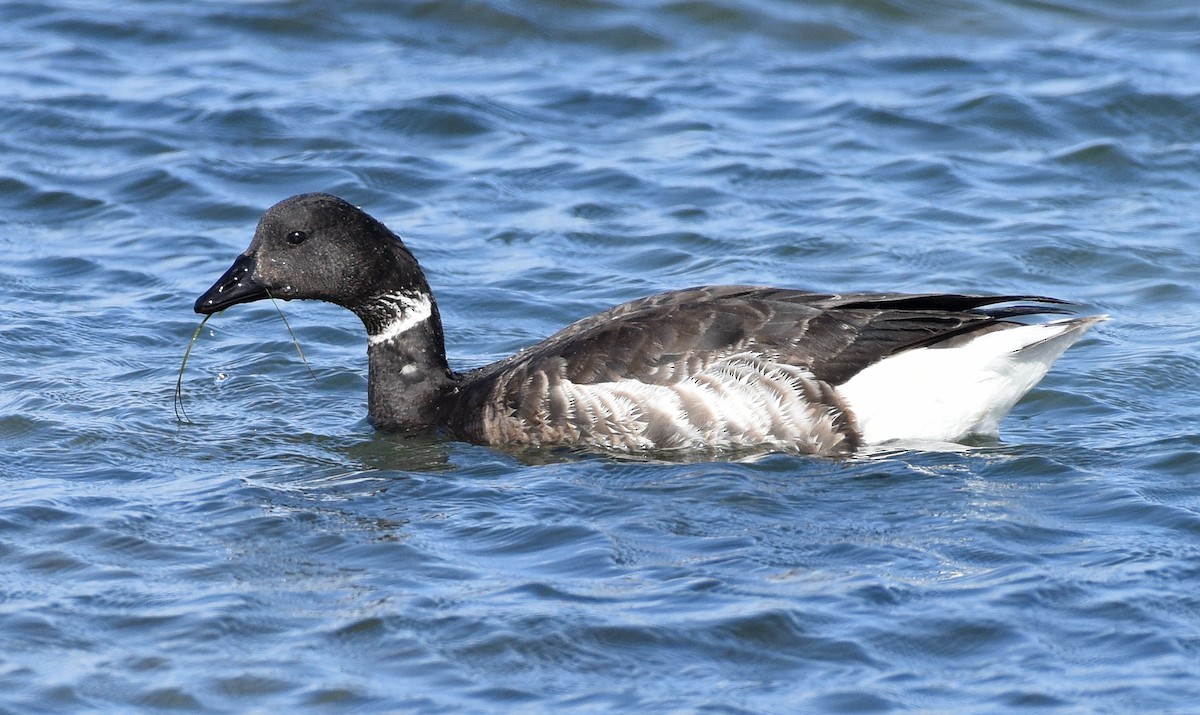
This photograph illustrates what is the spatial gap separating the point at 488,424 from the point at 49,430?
91.4 inches

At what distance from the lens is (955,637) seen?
5.89 meters

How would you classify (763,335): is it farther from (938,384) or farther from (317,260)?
(317,260)

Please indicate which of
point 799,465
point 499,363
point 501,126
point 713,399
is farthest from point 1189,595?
point 501,126

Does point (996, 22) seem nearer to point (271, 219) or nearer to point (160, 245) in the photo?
point (160, 245)

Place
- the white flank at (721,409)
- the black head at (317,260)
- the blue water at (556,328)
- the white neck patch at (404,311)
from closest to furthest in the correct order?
the blue water at (556,328) < the white flank at (721,409) < the black head at (317,260) < the white neck patch at (404,311)

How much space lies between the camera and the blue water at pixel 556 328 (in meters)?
5.86

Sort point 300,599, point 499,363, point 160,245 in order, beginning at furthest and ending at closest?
point 160,245 → point 499,363 → point 300,599

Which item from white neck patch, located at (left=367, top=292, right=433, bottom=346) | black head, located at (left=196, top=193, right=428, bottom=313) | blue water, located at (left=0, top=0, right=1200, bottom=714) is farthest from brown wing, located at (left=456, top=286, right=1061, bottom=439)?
black head, located at (left=196, top=193, right=428, bottom=313)

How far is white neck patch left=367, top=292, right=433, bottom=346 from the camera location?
29.3 feet

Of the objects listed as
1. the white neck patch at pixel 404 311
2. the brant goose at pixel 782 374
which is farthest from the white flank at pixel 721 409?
the white neck patch at pixel 404 311

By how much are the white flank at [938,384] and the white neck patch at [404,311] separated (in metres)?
2.42

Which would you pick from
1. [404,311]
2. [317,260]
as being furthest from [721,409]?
[317,260]

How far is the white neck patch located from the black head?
47 millimetres

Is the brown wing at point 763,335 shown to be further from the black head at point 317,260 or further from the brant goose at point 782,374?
the black head at point 317,260
